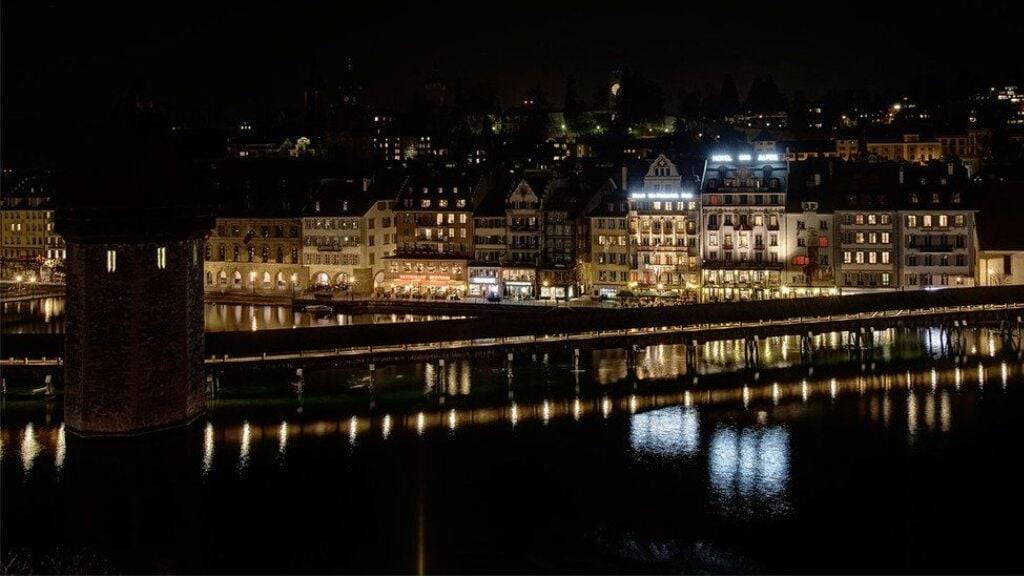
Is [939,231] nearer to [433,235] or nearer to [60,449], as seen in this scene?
[433,235]

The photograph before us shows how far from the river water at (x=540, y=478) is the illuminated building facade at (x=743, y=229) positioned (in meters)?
14.1

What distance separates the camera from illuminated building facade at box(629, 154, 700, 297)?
50.7 m

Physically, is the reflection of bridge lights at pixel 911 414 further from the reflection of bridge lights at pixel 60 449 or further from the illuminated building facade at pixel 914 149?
the illuminated building facade at pixel 914 149

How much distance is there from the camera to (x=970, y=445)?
2675 centimetres

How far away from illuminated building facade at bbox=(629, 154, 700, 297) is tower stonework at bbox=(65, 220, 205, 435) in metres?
27.3

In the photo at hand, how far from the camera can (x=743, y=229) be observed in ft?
163

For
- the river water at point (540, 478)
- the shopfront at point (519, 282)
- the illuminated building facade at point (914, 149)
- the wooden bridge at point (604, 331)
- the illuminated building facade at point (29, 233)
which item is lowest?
the river water at point (540, 478)

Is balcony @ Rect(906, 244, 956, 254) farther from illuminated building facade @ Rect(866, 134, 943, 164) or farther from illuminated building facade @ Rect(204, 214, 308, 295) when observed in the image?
illuminated building facade @ Rect(204, 214, 308, 295)

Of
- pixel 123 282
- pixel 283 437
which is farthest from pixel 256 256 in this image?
pixel 283 437

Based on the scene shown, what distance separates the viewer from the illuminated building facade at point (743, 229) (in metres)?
49.0

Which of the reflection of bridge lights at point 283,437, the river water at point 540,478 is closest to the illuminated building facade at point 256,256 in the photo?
the river water at point 540,478

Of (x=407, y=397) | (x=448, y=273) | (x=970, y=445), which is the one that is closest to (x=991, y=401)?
(x=970, y=445)

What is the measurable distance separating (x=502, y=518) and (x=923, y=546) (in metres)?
7.66

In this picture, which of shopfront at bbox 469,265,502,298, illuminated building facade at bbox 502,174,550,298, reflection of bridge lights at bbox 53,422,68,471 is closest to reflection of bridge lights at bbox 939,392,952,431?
reflection of bridge lights at bbox 53,422,68,471
